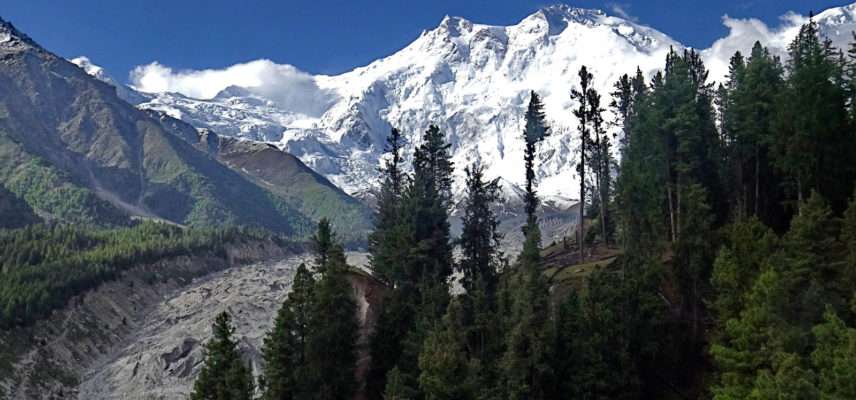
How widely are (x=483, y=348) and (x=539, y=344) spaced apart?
641 cm

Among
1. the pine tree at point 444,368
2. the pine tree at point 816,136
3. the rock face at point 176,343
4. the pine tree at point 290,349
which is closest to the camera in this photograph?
the pine tree at point 444,368

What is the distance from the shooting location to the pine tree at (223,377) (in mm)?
56656

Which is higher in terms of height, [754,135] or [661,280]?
[754,135]

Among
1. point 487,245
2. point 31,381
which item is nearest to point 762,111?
point 487,245

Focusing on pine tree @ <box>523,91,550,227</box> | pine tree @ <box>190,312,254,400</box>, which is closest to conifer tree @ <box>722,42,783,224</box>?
pine tree @ <box>523,91,550,227</box>

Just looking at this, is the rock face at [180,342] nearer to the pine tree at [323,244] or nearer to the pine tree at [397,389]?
the pine tree at [323,244]

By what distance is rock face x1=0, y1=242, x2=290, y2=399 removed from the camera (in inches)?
4552

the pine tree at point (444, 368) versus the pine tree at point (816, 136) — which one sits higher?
the pine tree at point (816, 136)

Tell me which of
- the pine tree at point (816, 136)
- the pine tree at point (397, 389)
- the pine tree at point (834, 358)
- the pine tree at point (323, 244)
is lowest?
the pine tree at point (397, 389)

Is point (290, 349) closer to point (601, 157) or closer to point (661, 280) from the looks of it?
point (661, 280)

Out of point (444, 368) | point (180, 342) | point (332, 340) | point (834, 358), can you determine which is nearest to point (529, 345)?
point (444, 368)

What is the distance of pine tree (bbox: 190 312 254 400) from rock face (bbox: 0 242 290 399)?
208 feet

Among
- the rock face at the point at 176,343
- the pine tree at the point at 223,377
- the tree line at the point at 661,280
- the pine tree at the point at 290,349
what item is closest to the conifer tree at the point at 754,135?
the tree line at the point at 661,280

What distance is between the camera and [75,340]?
456 ft
